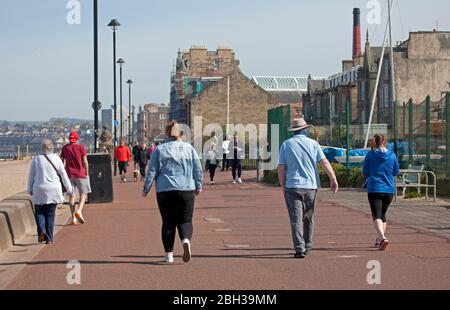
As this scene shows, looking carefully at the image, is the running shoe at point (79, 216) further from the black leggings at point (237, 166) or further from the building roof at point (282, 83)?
the building roof at point (282, 83)

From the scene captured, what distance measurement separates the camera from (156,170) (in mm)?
10555

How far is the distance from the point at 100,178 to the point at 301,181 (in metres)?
10.8

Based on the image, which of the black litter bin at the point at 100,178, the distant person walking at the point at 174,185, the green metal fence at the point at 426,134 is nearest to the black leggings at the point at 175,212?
the distant person walking at the point at 174,185

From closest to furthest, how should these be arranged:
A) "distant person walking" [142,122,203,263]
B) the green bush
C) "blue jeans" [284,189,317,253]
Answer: "distant person walking" [142,122,203,263]
"blue jeans" [284,189,317,253]
the green bush

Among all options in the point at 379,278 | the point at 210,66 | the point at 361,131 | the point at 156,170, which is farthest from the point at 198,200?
the point at 210,66

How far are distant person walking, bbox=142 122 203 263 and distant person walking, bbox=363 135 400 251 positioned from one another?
2.87m

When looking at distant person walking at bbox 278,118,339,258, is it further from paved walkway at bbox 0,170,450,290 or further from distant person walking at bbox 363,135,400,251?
distant person walking at bbox 363,135,400,251

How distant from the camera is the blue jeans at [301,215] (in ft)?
35.3

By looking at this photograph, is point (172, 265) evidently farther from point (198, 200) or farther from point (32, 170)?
point (198, 200)

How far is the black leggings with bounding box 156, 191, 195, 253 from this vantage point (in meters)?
10.4

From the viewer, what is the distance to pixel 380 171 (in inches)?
471

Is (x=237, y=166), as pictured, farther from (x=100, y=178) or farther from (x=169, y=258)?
(x=169, y=258)

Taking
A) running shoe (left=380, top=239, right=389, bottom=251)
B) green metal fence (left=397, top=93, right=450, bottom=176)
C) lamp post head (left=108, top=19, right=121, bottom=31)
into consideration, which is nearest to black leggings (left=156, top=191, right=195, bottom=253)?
running shoe (left=380, top=239, right=389, bottom=251)

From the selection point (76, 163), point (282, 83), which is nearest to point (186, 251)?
point (76, 163)
